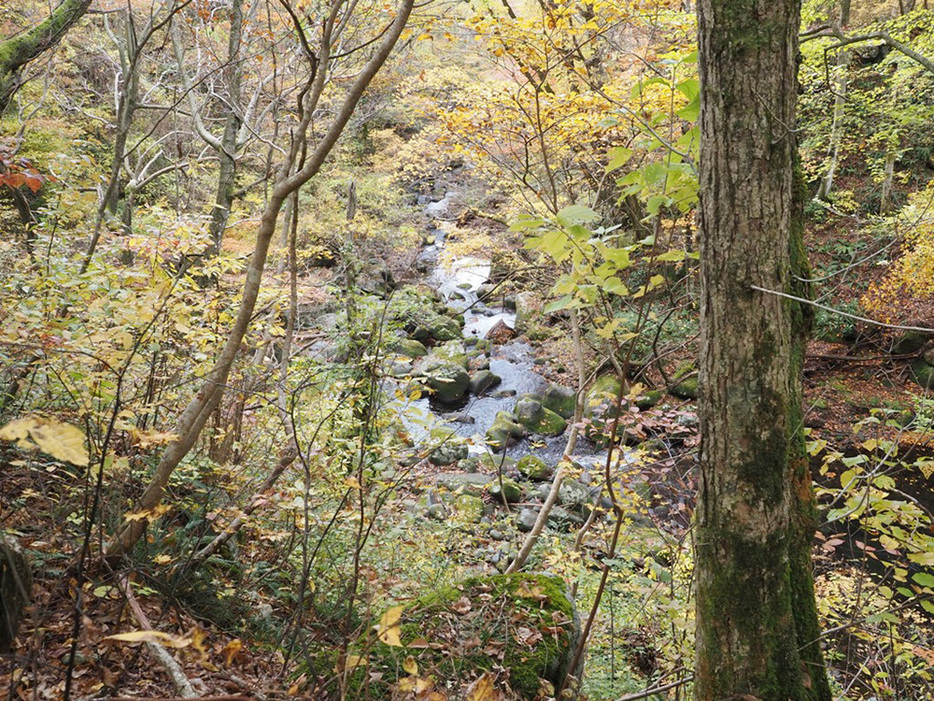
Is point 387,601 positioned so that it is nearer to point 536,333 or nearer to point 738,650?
point 738,650

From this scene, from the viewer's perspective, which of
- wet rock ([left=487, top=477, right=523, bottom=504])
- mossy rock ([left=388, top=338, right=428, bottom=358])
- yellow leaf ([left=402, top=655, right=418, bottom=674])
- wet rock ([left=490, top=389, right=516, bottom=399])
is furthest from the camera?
mossy rock ([left=388, top=338, right=428, bottom=358])

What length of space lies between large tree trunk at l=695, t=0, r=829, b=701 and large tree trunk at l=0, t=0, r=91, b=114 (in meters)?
4.91

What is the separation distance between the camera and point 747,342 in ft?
5.84

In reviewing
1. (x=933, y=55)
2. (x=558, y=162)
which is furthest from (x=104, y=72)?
(x=933, y=55)

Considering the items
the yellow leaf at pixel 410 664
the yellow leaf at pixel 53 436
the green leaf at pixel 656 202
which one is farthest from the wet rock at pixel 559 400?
the yellow leaf at pixel 53 436

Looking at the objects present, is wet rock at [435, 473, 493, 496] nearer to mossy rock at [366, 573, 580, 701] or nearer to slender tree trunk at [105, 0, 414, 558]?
mossy rock at [366, 573, 580, 701]

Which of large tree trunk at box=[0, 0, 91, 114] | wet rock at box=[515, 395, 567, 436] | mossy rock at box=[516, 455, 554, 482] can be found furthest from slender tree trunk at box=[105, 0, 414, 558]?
wet rock at box=[515, 395, 567, 436]

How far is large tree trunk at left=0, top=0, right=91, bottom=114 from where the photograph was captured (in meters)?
4.04

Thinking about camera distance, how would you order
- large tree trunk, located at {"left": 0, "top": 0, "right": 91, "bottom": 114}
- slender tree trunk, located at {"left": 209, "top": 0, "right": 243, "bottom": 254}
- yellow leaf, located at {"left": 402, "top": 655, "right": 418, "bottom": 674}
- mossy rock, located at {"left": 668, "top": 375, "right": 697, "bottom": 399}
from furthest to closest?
mossy rock, located at {"left": 668, "top": 375, "right": 697, "bottom": 399}, slender tree trunk, located at {"left": 209, "top": 0, "right": 243, "bottom": 254}, large tree trunk, located at {"left": 0, "top": 0, "right": 91, "bottom": 114}, yellow leaf, located at {"left": 402, "top": 655, "right": 418, "bottom": 674}

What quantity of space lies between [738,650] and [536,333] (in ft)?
42.2

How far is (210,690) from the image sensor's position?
7.54ft

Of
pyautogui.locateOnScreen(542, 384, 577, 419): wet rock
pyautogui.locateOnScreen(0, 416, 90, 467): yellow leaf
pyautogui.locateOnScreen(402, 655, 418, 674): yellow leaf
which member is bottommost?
pyautogui.locateOnScreen(542, 384, 577, 419): wet rock

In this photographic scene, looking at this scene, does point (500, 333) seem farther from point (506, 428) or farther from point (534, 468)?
point (534, 468)

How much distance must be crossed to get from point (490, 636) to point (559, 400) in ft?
29.4
